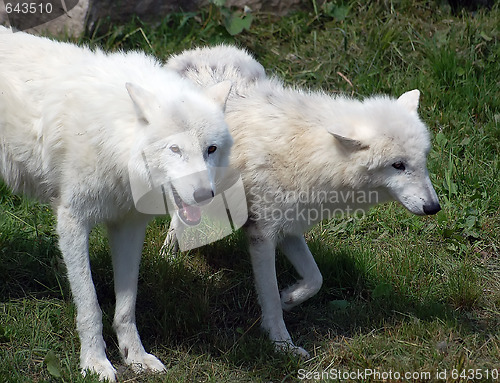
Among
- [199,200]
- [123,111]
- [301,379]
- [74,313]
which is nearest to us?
[199,200]

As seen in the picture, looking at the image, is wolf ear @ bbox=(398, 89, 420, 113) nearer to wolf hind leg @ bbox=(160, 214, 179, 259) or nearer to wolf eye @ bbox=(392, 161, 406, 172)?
wolf eye @ bbox=(392, 161, 406, 172)

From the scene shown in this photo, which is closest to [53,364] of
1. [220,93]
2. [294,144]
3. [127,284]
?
[127,284]

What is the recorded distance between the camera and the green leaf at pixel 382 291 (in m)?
5.19

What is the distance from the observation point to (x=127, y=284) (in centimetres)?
467

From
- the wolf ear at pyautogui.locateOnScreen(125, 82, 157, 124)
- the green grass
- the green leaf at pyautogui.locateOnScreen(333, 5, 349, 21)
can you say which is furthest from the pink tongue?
the green leaf at pyautogui.locateOnScreen(333, 5, 349, 21)

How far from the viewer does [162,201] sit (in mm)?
4238

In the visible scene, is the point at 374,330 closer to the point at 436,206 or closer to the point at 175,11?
the point at 436,206

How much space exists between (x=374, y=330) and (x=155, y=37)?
3.74 m

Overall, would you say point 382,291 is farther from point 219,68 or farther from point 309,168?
point 219,68

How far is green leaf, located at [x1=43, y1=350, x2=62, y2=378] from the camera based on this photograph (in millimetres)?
4414

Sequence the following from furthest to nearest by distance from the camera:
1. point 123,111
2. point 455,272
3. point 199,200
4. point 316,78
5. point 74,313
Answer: point 316,78, point 455,272, point 74,313, point 123,111, point 199,200

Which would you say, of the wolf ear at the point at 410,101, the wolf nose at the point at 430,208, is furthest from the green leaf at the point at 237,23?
the wolf nose at the point at 430,208

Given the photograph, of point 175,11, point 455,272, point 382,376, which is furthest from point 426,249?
point 175,11

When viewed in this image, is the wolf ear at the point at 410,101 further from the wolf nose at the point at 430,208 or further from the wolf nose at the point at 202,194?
the wolf nose at the point at 202,194
